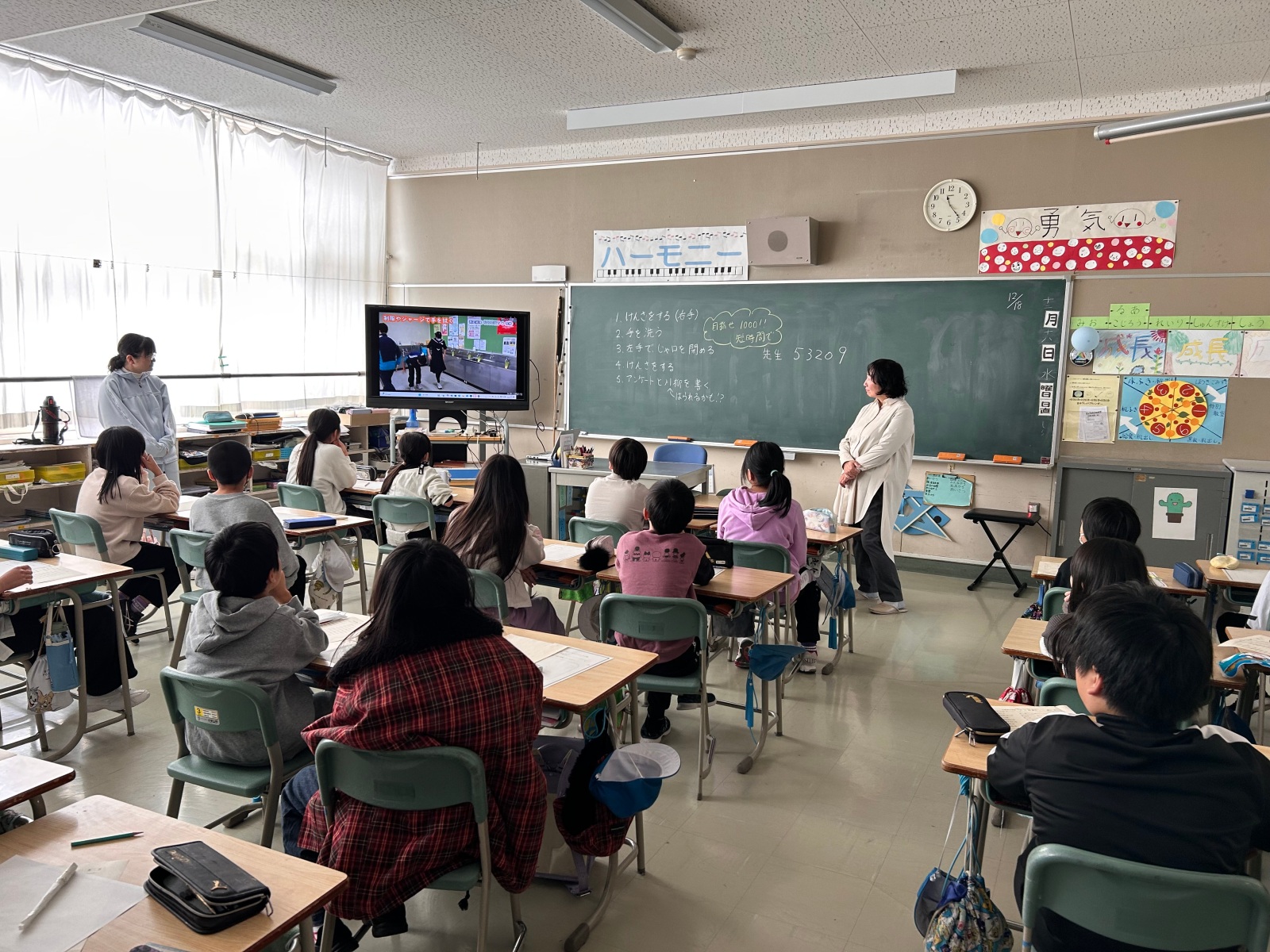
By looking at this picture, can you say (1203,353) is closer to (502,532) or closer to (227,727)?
(502,532)

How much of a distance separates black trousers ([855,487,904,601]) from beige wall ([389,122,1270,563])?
103 centimetres

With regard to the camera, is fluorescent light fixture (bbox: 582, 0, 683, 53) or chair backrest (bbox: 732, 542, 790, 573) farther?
fluorescent light fixture (bbox: 582, 0, 683, 53)

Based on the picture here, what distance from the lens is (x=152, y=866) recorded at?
55.5 inches

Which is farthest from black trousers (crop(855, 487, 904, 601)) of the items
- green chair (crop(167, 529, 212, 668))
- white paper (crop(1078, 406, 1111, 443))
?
green chair (crop(167, 529, 212, 668))

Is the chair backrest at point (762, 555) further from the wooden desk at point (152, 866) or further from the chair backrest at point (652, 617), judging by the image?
the wooden desk at point (152, 866)

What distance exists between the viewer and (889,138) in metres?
5.94

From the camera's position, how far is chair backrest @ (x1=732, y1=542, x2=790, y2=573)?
3715 millimetres

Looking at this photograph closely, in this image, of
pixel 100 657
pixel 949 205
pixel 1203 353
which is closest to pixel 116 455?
pixel 100 657

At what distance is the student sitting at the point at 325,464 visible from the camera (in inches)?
195

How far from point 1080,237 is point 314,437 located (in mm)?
4762

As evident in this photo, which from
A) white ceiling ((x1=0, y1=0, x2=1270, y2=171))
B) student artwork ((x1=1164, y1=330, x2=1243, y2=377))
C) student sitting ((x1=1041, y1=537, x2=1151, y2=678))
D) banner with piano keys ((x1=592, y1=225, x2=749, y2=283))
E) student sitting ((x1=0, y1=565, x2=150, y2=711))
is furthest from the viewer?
banner with piano keys ((x1=592, y1=225, x2=749, y2=283))

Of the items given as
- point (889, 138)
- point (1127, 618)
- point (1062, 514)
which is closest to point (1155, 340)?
point (1062, 514)

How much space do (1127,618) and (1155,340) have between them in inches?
182

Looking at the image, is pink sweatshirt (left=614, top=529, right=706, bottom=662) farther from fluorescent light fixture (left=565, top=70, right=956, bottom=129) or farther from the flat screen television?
the flat screen television
